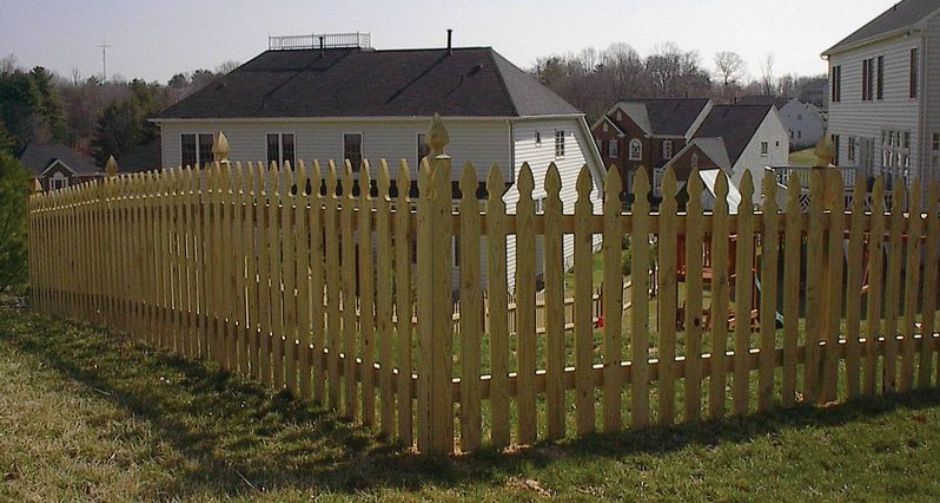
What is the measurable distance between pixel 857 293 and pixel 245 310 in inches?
170

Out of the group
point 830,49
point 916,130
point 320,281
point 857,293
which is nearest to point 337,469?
point 320,281

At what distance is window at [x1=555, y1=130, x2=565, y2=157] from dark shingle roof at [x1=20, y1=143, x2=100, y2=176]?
3656cm

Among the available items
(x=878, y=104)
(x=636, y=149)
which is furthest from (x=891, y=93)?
(x=636, y=149)

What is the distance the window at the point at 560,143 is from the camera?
1342 inches

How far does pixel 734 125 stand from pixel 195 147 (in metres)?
31.8

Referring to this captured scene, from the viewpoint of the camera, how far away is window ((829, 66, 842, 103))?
111ft

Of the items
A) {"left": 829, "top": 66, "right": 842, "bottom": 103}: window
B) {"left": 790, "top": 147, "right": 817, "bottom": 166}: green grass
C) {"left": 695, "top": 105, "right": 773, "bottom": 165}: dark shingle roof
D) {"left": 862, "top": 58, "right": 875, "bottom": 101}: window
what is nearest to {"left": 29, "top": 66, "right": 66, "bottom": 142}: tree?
{"left": 695, "top": 105, "right": 773, "bottom": 165}: dark shingle roof

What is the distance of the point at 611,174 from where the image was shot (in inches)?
224

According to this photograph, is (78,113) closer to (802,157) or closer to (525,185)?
(802,157)

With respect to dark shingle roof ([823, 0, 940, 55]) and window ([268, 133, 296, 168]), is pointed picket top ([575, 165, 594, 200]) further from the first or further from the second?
window ([268, 133, 296, 168])

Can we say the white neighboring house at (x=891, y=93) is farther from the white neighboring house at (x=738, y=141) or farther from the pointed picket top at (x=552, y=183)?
the pointed picket top at (x=552, y=183)

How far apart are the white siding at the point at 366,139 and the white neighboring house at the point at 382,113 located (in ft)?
0.11

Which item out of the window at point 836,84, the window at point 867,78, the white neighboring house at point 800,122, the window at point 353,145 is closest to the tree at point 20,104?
the window at point 353,145

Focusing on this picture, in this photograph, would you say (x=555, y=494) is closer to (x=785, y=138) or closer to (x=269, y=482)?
(x=269, y=482)
